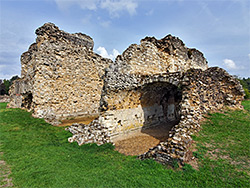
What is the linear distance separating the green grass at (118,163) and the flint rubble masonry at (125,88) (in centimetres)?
51

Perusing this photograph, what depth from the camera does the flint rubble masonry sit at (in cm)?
657

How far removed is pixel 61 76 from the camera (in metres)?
10.9

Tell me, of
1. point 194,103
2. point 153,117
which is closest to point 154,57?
point 153,117

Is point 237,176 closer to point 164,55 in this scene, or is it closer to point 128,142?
point 128,142

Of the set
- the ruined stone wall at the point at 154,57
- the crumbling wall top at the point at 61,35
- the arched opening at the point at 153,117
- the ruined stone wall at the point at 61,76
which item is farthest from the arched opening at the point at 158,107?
the crumbling wall top at the point at 61,35

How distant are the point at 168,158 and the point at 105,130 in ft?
11.6

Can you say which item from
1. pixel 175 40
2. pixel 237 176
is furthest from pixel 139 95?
pixel 237 176

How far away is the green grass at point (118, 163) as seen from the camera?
3639 millimetres

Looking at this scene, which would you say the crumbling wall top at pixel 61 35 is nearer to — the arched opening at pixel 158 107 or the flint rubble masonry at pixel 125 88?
the flint rubble masonry at pixel 125 88

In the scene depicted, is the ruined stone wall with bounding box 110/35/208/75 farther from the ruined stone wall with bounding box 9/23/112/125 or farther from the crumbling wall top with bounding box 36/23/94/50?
the crumbling wall top with bounding box 36/23/94/50

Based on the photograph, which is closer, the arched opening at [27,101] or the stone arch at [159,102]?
the stone arch at [159,102]

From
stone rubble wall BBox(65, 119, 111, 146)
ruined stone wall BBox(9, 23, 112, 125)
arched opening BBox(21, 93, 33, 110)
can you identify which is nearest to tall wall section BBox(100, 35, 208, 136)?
stone rubble wall BBox(65, 119, 111, 146)

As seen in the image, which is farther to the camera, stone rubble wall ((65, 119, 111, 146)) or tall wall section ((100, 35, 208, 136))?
tall wall section ((100, 35, 208, 136))

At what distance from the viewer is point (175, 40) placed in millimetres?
10289
